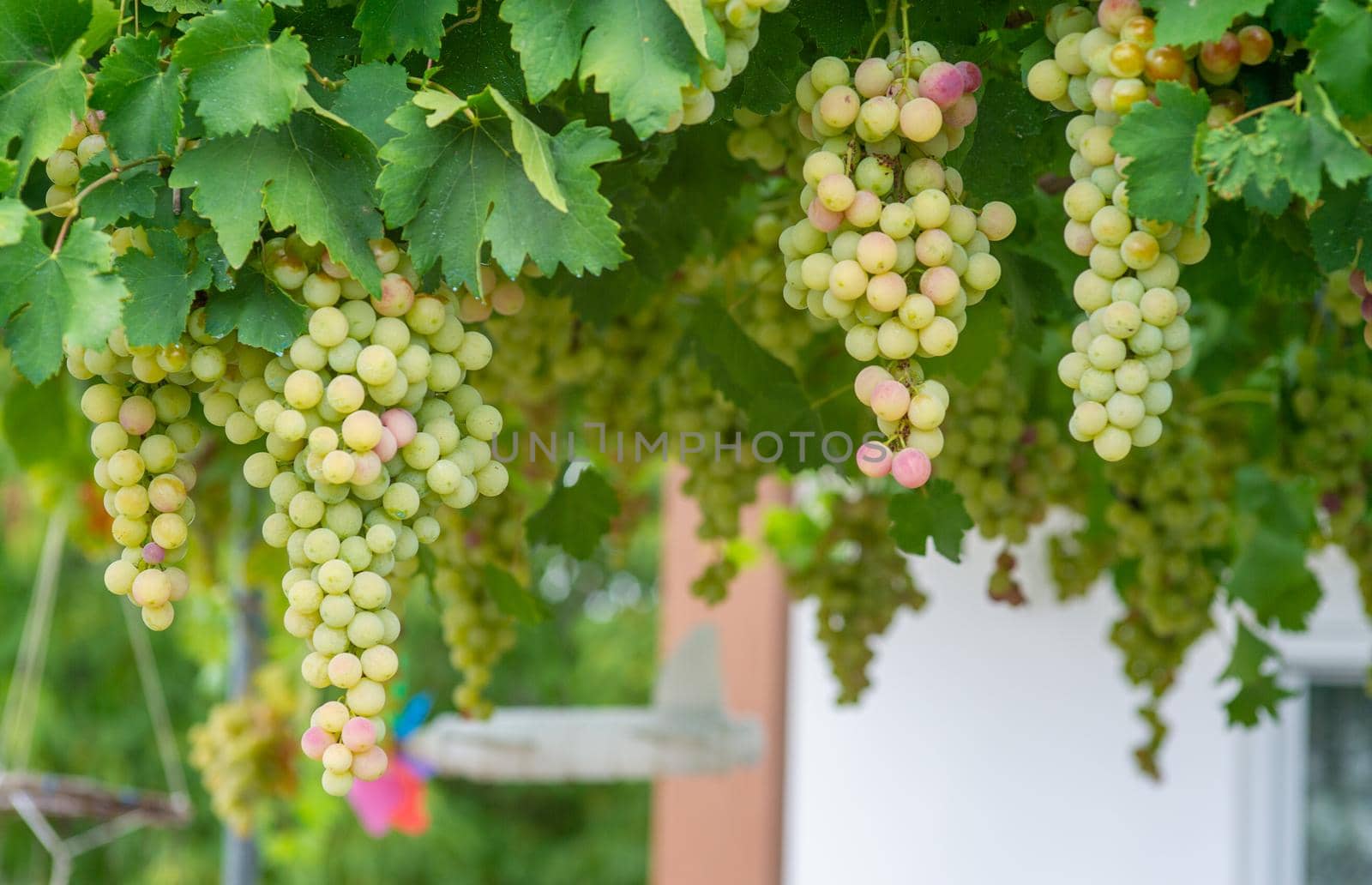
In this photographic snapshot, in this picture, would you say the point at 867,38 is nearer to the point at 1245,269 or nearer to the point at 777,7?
the point at 777,7

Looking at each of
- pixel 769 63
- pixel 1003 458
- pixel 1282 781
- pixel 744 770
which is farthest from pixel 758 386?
pixel 744 770

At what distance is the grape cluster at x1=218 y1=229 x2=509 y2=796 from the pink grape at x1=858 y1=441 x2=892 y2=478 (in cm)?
25

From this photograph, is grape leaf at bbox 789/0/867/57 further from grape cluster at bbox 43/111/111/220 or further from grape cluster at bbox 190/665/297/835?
grape cluster at bbox 190/665/297/835

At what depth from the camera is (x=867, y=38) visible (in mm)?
986

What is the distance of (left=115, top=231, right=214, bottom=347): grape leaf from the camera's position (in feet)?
2.85

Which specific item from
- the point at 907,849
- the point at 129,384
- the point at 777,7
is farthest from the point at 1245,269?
the point at 907,849

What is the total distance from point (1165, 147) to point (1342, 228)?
154 mm

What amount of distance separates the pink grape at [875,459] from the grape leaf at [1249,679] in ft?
3.70

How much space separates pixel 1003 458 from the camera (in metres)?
1.74

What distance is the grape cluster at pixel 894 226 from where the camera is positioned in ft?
2.84

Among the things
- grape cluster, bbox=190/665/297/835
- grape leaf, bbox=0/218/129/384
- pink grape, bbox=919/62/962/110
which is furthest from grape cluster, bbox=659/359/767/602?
grape cluster, bbox=190/665/297/835

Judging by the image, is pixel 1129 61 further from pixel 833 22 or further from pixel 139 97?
pixel 139 97

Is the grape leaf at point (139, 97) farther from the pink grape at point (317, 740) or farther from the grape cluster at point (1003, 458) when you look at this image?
the grape cluster at point (1003, 458)

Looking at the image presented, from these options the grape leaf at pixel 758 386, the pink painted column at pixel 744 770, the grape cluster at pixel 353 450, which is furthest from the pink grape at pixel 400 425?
the pink painted column at pixel 744 770
